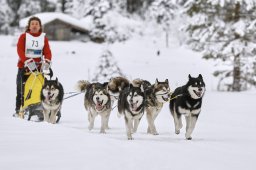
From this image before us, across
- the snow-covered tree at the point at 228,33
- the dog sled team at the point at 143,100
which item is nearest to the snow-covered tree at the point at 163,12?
the snow-covered tree at the point at 228,33

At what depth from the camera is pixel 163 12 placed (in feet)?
189

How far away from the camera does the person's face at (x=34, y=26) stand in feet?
30.2

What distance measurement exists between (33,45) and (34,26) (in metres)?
0.41

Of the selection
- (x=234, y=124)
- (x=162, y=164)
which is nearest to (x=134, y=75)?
(x=234, y=124)

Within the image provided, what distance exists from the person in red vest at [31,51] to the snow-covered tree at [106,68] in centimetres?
1404

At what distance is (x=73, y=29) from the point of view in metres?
55.1

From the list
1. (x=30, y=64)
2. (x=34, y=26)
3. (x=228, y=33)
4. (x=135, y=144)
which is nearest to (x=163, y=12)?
(x=228, y=33)

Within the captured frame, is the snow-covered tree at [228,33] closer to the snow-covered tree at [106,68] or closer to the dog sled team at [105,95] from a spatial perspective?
the snow-covered tree at [106,68]

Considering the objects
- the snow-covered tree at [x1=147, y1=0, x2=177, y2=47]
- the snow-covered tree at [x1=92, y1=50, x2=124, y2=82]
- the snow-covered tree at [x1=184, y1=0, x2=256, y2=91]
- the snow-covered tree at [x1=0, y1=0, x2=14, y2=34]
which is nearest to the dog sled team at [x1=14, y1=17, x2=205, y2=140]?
the snow-covered tree at [x1=184, y1=0, x2=256, y2=91]

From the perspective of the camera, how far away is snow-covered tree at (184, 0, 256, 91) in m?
17.8

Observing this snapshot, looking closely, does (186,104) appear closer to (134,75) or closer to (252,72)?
(252,72)

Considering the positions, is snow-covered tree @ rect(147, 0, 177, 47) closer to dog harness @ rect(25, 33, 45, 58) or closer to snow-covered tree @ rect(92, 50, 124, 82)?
snow-covered tree @ rect(92, 50, 124, 82)

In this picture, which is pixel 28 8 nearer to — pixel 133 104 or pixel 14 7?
pixel 14 7

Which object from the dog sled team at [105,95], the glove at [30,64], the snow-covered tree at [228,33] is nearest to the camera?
the dog sled team at [105,95]
